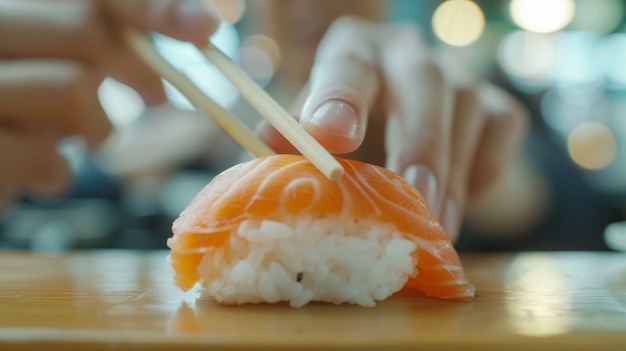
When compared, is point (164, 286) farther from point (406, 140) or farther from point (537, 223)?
point (537, 223)

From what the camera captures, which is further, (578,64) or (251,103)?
(578,64)

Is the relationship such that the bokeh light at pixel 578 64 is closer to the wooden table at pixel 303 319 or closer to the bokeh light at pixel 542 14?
the bokeh light at pixel 542 14

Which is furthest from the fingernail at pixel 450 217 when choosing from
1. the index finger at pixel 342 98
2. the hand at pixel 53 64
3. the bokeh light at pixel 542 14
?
the bokeh light at pixel 542 14

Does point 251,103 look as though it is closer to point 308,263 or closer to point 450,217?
point 308,263

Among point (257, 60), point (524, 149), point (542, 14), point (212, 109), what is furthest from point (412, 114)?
point (257, 60)

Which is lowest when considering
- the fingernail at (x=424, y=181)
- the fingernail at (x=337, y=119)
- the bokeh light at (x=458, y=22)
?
the fingernail at (x=424, y=181)

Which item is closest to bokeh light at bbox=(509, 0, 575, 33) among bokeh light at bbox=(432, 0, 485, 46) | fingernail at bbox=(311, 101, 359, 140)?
bokeh light at bbox=(432, 0, 485, 46)
